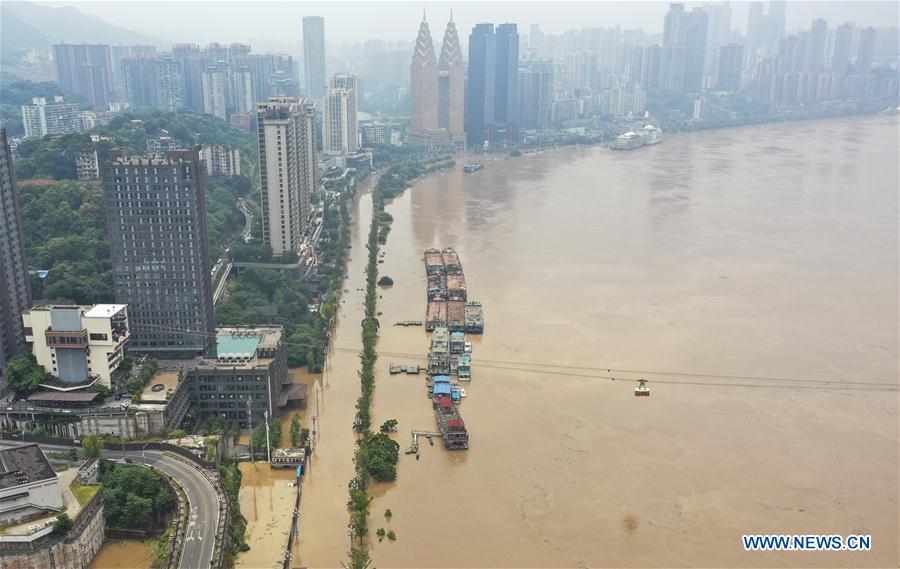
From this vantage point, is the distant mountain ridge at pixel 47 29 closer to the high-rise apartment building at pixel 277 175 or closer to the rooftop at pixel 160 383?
the high-rise apartment building at pixel 277 175

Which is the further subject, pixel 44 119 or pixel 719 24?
pixel 719 24

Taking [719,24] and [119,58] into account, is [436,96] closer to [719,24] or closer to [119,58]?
[119,58]

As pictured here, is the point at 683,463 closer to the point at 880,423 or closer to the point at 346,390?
the point at 880,423

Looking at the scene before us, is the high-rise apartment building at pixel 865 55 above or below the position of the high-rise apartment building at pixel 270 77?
above

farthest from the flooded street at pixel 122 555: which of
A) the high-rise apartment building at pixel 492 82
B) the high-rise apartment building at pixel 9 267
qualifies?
the high-rise apartment building at pixel 492 82

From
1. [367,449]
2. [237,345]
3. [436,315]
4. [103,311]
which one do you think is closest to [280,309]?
[436,315]

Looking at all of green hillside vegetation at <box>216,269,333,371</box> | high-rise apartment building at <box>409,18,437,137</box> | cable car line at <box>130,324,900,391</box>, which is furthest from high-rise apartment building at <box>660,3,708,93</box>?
cable car line at <box>130,324,900,391</box>
